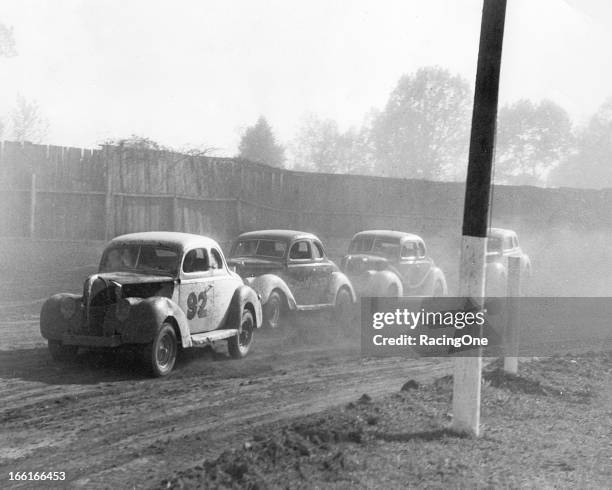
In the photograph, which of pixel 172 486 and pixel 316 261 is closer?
pixel 172 486

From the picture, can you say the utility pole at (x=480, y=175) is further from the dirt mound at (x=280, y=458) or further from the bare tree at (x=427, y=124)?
the bare tree at (x=427, y=124)

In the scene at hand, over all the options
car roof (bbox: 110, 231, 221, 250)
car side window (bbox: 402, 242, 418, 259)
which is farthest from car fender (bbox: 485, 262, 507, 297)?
car roof (bbox: 110, 231, 221, 250)

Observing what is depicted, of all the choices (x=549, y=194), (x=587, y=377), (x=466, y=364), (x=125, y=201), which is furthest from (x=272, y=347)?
(x=549, y=194)

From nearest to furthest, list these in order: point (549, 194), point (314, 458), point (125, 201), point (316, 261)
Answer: point (314, 458), point (316, 261), point (125, 201), point (549, 194)

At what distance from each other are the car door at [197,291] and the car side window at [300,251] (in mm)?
3558

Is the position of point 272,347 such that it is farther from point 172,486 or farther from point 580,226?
point 580,226

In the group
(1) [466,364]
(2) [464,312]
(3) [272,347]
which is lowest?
(3) [272,347]

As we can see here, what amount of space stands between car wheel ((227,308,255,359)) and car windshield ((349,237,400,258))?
582 cm

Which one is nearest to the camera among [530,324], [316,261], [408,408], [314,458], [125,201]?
[314,458]

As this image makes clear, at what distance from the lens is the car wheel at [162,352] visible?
940 centimetres

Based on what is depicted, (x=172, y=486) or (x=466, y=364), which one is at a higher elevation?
(x=466, y=364)

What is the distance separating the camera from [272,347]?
12539 mm

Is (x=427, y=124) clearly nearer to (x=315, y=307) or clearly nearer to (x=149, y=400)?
(x=315, y=307)

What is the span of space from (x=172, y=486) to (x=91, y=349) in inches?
223
